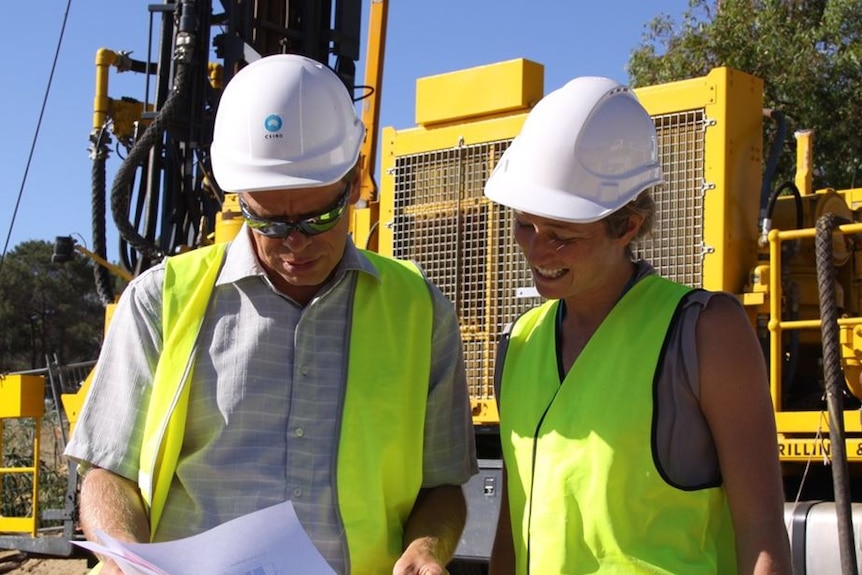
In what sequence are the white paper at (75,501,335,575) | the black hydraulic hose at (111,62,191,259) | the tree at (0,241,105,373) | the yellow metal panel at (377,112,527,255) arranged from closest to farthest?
1. the white paper at (75,501,335,575)
2. the yellow metal panel at (377,112,527,255)
3. the black hydraulic hose at (111,62,191,259)
4. the tree at (0,241,105,373)

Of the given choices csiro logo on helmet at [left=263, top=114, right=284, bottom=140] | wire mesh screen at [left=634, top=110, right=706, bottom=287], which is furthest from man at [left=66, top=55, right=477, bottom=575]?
wire mesh screen at [left=634, top=110, right=706, bottom=287]

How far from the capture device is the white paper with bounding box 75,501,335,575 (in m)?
2.23

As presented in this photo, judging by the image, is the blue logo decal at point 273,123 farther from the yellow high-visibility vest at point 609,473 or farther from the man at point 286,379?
the yellow high-visibility vest at point 609,473

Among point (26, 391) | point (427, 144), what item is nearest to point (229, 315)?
point (427, 144)

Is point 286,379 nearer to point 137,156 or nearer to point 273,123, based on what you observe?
point 273,123

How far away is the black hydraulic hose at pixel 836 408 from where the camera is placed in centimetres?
475

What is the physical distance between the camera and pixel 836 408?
4.72 meters

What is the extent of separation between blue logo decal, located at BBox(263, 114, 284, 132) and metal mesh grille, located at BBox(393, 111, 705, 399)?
3287mm

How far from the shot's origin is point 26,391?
1014cm

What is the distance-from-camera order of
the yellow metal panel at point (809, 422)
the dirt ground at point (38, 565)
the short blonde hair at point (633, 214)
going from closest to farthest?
the short blonde hair at point (633, 214) < the yellow metal panel at point (809, 422) < the dirt ground at point (38, 565)

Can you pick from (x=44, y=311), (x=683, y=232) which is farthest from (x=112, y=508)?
(x=44, y=311)

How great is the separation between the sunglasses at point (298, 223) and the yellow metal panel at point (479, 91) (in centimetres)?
378

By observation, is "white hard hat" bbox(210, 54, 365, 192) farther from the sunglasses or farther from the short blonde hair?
the short blonde hair

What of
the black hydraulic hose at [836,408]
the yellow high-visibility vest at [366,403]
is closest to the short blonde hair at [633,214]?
the yellow high-visibility vest at [366,403]
